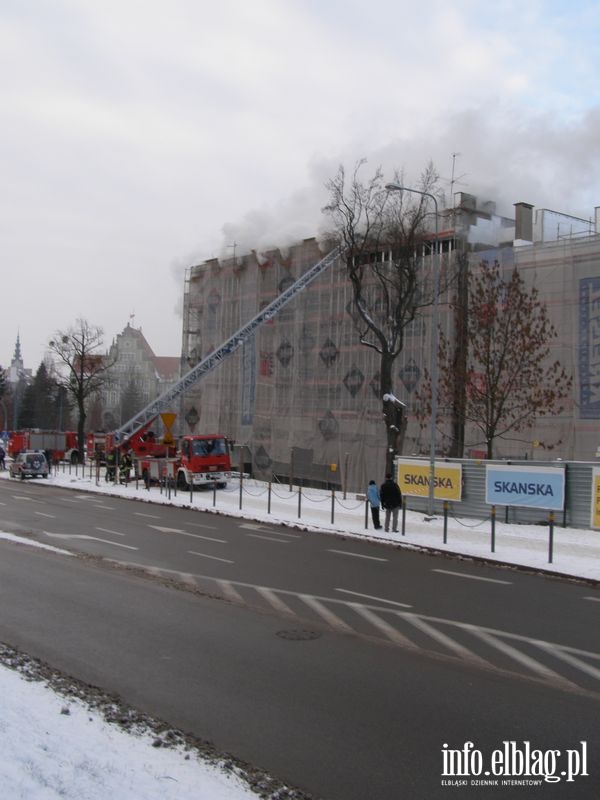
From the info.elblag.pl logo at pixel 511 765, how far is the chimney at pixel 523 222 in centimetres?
3463

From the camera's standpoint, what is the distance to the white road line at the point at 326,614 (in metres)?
9.57

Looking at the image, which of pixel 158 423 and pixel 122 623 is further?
pixel 158 423

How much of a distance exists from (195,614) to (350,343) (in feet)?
95.0

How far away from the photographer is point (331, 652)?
27.5ft

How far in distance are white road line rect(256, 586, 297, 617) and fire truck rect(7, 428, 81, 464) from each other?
4678cm

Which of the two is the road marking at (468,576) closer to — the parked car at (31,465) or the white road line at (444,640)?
the white road line at (444,640)

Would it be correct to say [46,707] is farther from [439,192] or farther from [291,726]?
[439,192]

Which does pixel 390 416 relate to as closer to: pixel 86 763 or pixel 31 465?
pixel 86 763

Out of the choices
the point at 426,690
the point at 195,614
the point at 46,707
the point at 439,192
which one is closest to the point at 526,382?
the point at 439,192

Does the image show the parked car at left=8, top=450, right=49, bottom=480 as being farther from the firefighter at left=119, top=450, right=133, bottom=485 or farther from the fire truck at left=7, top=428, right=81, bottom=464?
the fire truck at left=7, top=428, right=81, bottom=464

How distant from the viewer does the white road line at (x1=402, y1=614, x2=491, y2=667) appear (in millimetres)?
8227

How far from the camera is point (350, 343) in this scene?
38.3 metres

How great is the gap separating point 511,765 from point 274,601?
5.93 meters

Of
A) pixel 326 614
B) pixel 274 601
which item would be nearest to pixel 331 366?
pixel 274 601
